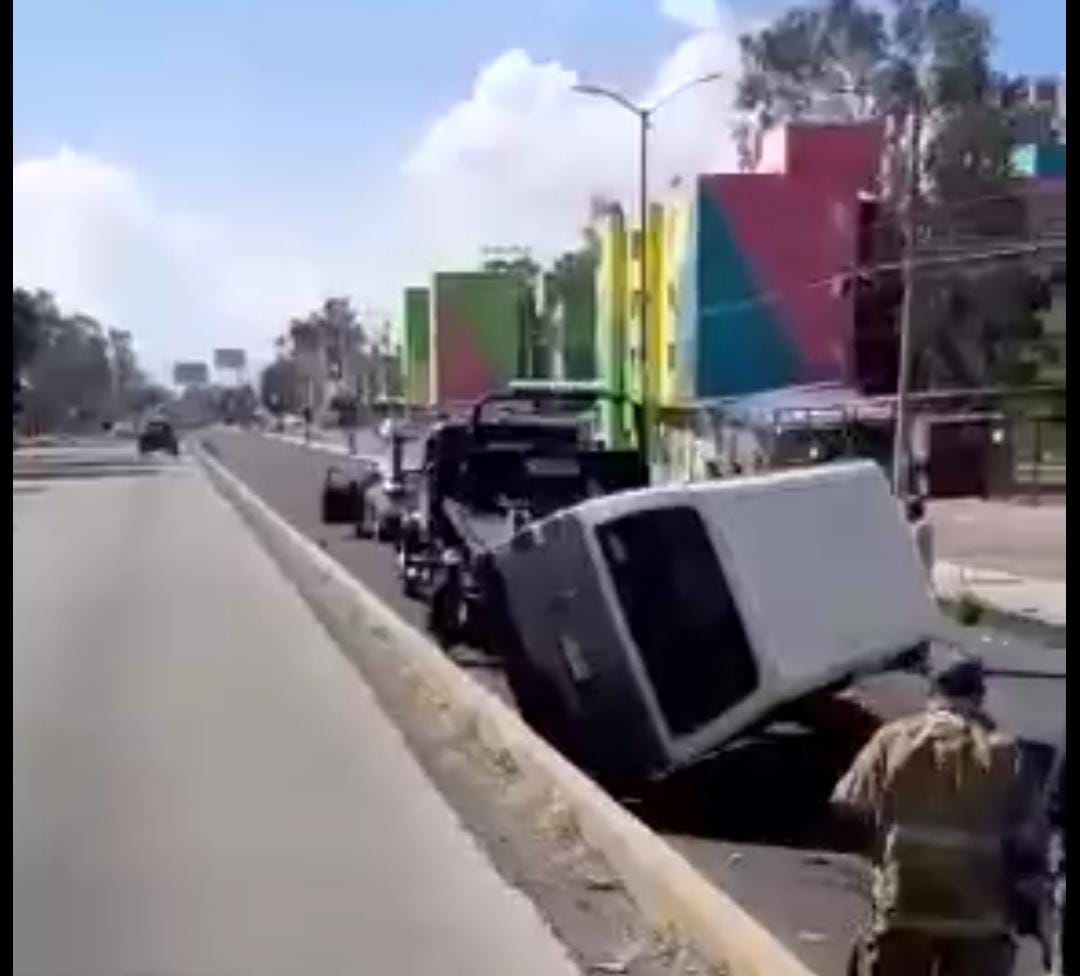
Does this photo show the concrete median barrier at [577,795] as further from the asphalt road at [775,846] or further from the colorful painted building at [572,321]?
the colorful painted building at [572,321]

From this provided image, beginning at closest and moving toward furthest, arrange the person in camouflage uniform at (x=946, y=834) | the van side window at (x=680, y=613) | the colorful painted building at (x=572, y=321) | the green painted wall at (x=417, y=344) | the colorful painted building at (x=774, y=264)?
the person in camouflage uniform at (x=946, y=834), the van side window at (x=680, y=613), the colorful painted building at (x=774, y=264), the colorful painted building at (x=572, y=321), the green painted wall at (x=417, y=344)

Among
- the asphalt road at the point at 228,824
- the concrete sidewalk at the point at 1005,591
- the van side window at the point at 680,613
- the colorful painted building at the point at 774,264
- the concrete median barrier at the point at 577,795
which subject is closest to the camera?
the concrete median barrier at the point at 577,795

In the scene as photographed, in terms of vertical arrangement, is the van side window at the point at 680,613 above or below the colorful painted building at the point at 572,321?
below

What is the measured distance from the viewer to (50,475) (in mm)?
106125

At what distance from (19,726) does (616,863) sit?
25.7 ft

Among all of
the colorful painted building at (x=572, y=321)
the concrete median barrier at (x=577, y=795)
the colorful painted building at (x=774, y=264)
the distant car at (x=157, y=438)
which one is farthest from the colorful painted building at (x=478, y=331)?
the concrete median barrier at (x=577, y=795)

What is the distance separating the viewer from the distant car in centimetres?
13188

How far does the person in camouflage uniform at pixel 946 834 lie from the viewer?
769 cm

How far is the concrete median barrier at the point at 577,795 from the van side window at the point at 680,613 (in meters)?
0.90

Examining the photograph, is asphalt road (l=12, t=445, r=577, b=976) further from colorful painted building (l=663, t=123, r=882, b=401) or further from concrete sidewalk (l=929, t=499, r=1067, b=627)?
Result: colorful painted building (l=663, t=123, r=882, b=401)

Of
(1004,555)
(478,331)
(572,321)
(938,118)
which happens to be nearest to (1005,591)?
(1004,555)

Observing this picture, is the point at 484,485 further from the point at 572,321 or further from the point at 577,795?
the point at 572,321

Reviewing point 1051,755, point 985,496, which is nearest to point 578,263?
point 985,496

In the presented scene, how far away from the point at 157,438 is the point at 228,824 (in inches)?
4715
